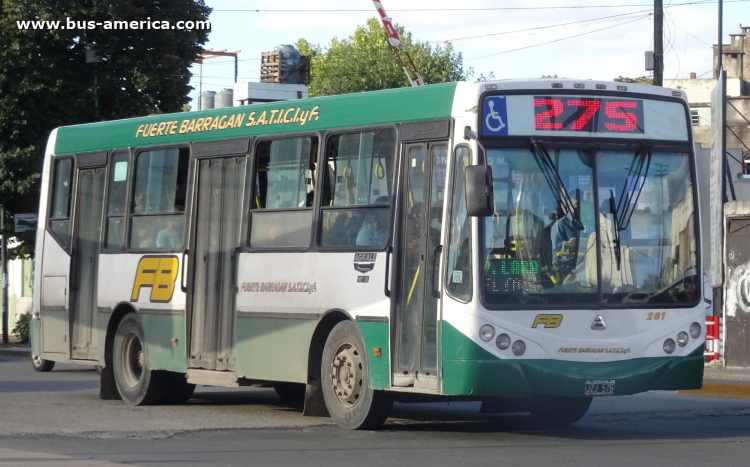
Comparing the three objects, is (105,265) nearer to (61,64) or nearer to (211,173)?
(211,173)

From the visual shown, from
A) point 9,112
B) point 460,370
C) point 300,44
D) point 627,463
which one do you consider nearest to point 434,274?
point 460,370

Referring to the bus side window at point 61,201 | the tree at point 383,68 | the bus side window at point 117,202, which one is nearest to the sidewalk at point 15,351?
the bus side window at point 61,201

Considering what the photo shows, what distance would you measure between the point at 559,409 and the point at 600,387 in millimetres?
A: 1841

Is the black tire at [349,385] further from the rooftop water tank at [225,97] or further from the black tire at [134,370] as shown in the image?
the rooftop water tank at [225,97]

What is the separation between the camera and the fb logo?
10.6 meters

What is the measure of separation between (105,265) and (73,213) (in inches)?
44.4

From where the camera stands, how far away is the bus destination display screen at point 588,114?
35.4 feet

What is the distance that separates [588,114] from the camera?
11.0 metres

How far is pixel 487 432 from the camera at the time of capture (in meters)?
11.8

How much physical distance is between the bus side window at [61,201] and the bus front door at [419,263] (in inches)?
253

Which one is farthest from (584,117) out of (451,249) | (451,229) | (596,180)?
(451,249)

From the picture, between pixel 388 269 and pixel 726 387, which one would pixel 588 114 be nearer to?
pixel 388 269

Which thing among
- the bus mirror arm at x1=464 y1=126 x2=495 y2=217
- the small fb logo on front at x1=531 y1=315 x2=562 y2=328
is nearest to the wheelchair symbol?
the bus mirror arm at x1=464 y1=126 x2=495 y2=217

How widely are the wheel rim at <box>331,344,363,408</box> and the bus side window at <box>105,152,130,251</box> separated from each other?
4.30 meters
